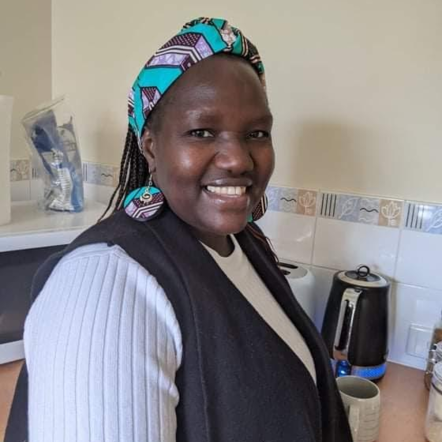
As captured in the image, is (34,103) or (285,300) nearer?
(285,300)

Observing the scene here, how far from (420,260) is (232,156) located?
74 cm

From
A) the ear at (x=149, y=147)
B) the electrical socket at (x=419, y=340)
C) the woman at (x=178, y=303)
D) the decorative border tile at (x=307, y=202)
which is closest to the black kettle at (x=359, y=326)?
the electrical socket at (x=419, y=340)

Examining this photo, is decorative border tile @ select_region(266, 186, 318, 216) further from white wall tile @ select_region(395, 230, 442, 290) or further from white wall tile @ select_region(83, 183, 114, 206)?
white wall tile @ select_region(83, 183, 114, 206)

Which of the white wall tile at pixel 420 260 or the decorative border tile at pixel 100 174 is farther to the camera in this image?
the decorative border tile at pixel 100 174

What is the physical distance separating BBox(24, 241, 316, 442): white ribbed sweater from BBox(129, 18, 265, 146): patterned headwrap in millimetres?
226

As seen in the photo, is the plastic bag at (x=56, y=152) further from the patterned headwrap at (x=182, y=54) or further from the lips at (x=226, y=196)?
the lips at (x=226, y=196)

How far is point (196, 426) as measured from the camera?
49 cm

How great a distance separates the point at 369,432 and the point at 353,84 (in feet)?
2.62

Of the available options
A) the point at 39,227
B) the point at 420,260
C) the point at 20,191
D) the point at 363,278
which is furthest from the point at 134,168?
the point at 20,191

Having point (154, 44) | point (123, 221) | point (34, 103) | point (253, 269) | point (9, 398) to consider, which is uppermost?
point (154, 44)

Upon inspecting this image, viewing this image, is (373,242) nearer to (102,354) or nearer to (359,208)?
(359,208)

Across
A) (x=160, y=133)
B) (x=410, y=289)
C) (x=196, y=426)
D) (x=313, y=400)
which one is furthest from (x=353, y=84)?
(x=196, y=426)

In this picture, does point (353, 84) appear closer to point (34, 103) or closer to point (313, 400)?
point (313, 400)

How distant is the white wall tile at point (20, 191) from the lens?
1.51 meters
